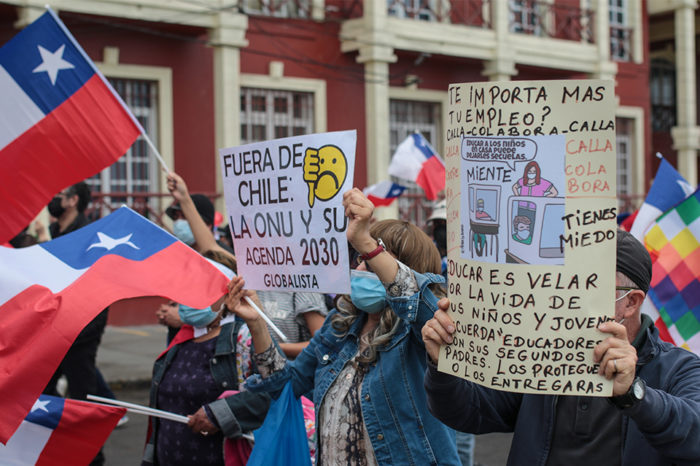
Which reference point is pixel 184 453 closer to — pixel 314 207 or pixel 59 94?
pixel 314 207

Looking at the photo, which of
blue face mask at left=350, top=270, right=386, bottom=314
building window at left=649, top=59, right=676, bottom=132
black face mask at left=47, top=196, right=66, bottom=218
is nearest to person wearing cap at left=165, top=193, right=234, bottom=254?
black face mask at left=47, top=196, right=66, bottom=218

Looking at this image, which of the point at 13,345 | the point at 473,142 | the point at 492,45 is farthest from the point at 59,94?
the point at 492,45

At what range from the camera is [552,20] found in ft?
70.9

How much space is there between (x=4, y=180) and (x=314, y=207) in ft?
6.80

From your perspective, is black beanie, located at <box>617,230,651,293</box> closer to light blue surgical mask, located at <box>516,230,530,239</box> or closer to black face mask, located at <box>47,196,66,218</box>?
light blue surgical mask, located at <box>516,230,530,239</box>

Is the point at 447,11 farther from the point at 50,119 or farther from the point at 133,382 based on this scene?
the point at 50,119

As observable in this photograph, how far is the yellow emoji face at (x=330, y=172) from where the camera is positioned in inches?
133

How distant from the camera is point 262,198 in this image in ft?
12.5

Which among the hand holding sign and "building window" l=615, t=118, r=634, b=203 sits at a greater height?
"building window" l=615, t=118, r=634, b=203

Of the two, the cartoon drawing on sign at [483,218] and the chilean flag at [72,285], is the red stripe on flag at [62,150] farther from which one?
the cartoon drawing on sign at [483,218]

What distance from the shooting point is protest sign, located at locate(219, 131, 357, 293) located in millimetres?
3393

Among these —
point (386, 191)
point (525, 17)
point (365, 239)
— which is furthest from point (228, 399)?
point (525, 17)

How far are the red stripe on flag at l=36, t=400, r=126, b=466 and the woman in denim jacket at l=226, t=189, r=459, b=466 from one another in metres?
1.29

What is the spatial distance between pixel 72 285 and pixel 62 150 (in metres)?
1.17
